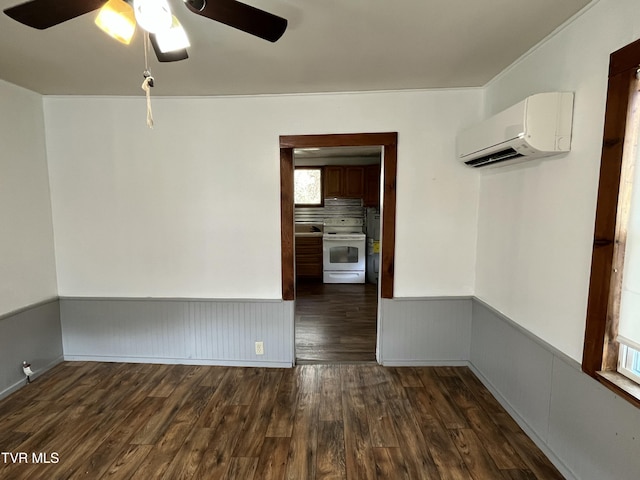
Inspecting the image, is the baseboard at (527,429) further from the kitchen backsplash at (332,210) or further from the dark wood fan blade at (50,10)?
the kitchen backsplash at (332,210)

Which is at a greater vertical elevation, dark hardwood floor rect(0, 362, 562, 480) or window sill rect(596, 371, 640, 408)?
window sill rect(596, 371, 640, 408)

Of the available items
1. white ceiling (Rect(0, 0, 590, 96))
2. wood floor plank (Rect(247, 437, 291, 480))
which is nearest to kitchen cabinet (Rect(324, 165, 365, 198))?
white ceiling (Rect(0, 0, 590, 96))

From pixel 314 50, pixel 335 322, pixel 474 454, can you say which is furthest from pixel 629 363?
pixel 335 322

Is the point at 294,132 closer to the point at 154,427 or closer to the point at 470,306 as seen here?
the point at 470,306

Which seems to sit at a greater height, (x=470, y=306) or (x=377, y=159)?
(x=377, y=159)

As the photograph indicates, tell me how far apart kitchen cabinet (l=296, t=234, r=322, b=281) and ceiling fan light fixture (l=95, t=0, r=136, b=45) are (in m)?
4.47

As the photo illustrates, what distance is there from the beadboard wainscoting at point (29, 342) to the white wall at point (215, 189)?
0.28 m

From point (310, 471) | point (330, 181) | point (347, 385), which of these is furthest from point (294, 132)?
point (330, 181)

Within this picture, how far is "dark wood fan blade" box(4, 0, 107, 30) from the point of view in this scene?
44.3 inches

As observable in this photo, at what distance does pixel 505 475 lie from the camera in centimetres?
170

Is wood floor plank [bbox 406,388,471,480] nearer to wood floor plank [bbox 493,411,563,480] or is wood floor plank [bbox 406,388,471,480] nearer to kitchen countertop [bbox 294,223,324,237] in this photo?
wood floor plank [bbox 493,411,563,480]

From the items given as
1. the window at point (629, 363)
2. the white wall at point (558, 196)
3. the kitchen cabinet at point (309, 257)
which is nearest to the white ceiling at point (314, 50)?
the white wall at point (558, 196)

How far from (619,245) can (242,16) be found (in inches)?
71.1

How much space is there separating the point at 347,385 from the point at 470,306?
1240mm
